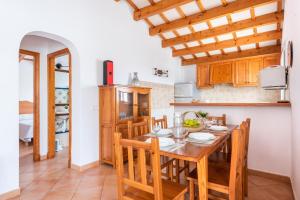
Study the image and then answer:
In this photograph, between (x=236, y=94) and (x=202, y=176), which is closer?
(x=202, y=176)

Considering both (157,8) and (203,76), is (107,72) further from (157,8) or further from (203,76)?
(203,76)

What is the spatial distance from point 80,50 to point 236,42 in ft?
12.2

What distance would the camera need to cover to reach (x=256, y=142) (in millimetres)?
2688

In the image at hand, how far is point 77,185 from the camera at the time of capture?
7.75 ft

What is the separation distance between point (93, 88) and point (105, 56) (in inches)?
26.8

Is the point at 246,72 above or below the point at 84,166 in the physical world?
above

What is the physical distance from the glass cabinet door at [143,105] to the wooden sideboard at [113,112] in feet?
0.37

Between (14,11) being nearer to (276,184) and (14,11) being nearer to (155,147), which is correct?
(155,147)

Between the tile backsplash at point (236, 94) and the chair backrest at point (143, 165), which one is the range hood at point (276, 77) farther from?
the tile backsplash at point (236, 94)

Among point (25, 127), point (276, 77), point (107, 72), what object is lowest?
point (25, 127)

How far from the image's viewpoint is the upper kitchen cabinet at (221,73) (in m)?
5.21

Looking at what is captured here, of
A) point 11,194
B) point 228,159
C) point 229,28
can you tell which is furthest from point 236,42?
point 11,194

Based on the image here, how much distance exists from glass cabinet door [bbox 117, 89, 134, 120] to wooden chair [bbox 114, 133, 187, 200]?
5.72ft

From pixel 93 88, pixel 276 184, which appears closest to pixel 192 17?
pixel 93 88
